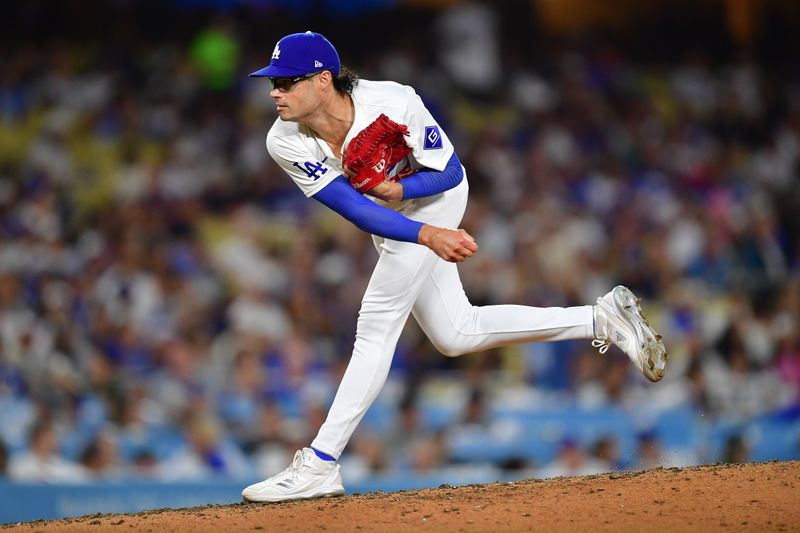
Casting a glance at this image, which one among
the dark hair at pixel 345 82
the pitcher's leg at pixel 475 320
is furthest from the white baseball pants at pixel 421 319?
the dark hair at pixel 345 82

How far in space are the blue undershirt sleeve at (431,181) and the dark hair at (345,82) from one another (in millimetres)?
402

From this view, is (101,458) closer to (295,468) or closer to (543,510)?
(295,468)

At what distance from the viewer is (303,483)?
13.5 feet

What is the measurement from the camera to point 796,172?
1073 cm

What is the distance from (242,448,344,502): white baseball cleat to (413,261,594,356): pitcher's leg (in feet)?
2.20

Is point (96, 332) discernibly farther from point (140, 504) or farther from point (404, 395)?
point (404, 395)

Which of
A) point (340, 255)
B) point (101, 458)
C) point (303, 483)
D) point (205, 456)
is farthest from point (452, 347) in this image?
point (340, 255)

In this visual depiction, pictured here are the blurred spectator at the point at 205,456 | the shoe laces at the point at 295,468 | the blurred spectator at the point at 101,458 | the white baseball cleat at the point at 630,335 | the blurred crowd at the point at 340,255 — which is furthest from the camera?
the blurred crowd at the point at 340,255

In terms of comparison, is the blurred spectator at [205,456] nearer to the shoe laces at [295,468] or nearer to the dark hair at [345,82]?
the shoe laces at [295,468]

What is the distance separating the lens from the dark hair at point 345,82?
3.98 meters

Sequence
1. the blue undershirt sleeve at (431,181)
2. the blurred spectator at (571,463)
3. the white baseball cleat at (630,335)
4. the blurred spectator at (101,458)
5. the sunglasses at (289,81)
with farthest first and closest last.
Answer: the blurred spectator at (571,463), the blurred spectator at (101,458), the white baseball cleat at (630,335), the blue undershirt sleeve at (431,181), the sunglasses at (289,81)

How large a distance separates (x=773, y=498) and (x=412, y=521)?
1376 mm

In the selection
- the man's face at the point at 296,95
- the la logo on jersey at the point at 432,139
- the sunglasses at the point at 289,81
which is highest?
the sunglasses at the point at 289,81

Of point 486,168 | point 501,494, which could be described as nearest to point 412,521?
point 501,494
